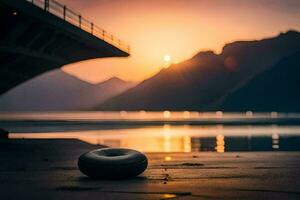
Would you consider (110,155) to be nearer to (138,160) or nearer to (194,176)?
(138,160)

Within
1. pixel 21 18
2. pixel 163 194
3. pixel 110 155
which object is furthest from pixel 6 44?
pixel 163 194

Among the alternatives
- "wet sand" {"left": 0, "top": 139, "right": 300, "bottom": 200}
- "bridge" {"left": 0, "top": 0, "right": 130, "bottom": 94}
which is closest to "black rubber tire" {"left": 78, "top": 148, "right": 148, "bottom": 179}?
"wet sand" {"left": 0, "top": 139, "right": 300, "bottom": 200}

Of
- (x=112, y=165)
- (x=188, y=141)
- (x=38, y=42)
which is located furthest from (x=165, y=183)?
(x=188, y=141)

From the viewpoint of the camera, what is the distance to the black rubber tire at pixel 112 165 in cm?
1636

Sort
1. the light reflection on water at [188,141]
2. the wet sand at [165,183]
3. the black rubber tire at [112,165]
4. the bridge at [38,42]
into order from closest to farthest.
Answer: the wet sand at [165,183] < the black rubber tire at [112,165] < the bridge at [38,42] < the light reflection on water at [188,141]

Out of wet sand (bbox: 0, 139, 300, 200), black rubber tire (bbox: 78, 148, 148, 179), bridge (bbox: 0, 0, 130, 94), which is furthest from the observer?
bridge (bbox: 0, 0, 130, 94)

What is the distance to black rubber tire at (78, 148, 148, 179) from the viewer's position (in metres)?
16.4

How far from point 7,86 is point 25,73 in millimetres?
4089

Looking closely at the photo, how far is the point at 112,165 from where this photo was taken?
16.4 m

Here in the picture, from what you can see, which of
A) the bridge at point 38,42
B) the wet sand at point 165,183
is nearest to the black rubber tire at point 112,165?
the wet sand at point 165,183

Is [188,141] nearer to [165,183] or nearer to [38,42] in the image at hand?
[38,42]

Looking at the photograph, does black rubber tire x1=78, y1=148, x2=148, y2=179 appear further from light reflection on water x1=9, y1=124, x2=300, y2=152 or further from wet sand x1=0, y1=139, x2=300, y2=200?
light reflection on water x1=9, y1=124, x2=300, y2=152

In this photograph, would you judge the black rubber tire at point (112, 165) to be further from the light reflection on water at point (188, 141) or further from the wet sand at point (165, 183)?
the light reflection on water at point (188, 141)

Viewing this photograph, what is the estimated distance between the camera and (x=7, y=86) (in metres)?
64.9
